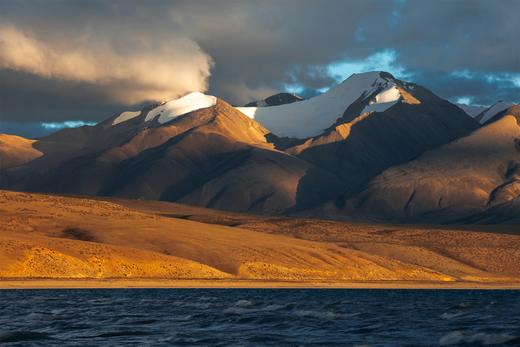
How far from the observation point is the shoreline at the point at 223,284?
381 feet

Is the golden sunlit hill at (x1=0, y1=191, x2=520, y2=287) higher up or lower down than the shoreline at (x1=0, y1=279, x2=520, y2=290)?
higher up

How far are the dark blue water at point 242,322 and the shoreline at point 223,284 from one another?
12892mm

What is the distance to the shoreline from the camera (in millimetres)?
116125

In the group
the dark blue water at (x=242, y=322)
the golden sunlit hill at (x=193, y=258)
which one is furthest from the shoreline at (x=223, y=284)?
the dark blue water at (x=242, y=322)

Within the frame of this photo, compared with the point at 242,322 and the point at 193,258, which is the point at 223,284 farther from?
the point at 242,322

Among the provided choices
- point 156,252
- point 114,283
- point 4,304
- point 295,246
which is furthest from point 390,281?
point 4,304

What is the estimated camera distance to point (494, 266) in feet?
635

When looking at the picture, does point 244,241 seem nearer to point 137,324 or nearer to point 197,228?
point 197,228

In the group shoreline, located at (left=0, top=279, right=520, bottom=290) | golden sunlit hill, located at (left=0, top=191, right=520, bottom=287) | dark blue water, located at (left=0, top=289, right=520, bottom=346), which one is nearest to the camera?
dark blue water, located at (left=0, top=289, right=520, bottom=346)

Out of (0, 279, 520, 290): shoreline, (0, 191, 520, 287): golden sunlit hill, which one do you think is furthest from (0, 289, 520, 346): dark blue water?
(0, 191, 520, 287): golden sunlit hill

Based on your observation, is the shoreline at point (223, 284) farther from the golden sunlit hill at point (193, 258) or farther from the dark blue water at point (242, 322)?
the dark blue water at point (242, 322)

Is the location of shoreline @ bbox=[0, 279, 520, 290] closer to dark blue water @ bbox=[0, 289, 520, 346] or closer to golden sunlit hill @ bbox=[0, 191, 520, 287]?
golden sunlit hill @ bbox=[0, 191, 520, 287]

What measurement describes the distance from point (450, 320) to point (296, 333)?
53.1ft

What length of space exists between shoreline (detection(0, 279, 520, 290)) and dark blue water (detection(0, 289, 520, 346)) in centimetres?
1289
